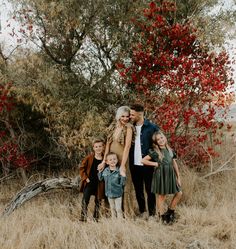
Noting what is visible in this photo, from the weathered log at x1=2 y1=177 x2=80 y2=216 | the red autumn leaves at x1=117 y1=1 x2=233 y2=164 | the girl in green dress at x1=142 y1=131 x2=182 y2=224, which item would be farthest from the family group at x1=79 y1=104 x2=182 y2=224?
the red autumn leaves at x1=117 y1=1 x2=233 y2=164

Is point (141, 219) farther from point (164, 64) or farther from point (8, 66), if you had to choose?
point (8, 66)

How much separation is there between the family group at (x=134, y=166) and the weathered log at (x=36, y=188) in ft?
4.19

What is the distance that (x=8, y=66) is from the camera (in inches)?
339

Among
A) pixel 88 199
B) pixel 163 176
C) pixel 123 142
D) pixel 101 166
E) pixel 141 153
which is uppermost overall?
pixel 123 142

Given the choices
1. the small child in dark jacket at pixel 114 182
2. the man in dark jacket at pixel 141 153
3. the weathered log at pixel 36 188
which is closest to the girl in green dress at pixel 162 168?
the man in dark jacket at pixel 141 153

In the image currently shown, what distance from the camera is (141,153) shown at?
585 cm

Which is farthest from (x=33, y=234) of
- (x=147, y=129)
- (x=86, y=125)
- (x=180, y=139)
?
(x=180, y=139)

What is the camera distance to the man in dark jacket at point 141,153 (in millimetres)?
5812

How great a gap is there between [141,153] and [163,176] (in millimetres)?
483

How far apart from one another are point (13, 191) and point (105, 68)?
11.9 ft

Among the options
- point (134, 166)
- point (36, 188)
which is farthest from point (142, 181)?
point (36, 188)

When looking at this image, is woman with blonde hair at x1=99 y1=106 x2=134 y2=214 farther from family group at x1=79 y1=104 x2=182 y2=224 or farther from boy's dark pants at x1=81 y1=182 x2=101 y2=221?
boy's dark pants at x1=81 y1=182 x2=101 y2=221

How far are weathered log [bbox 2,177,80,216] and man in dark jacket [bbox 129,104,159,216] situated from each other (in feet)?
6.10

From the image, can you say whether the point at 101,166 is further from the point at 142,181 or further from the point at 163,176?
the point at 163,176
